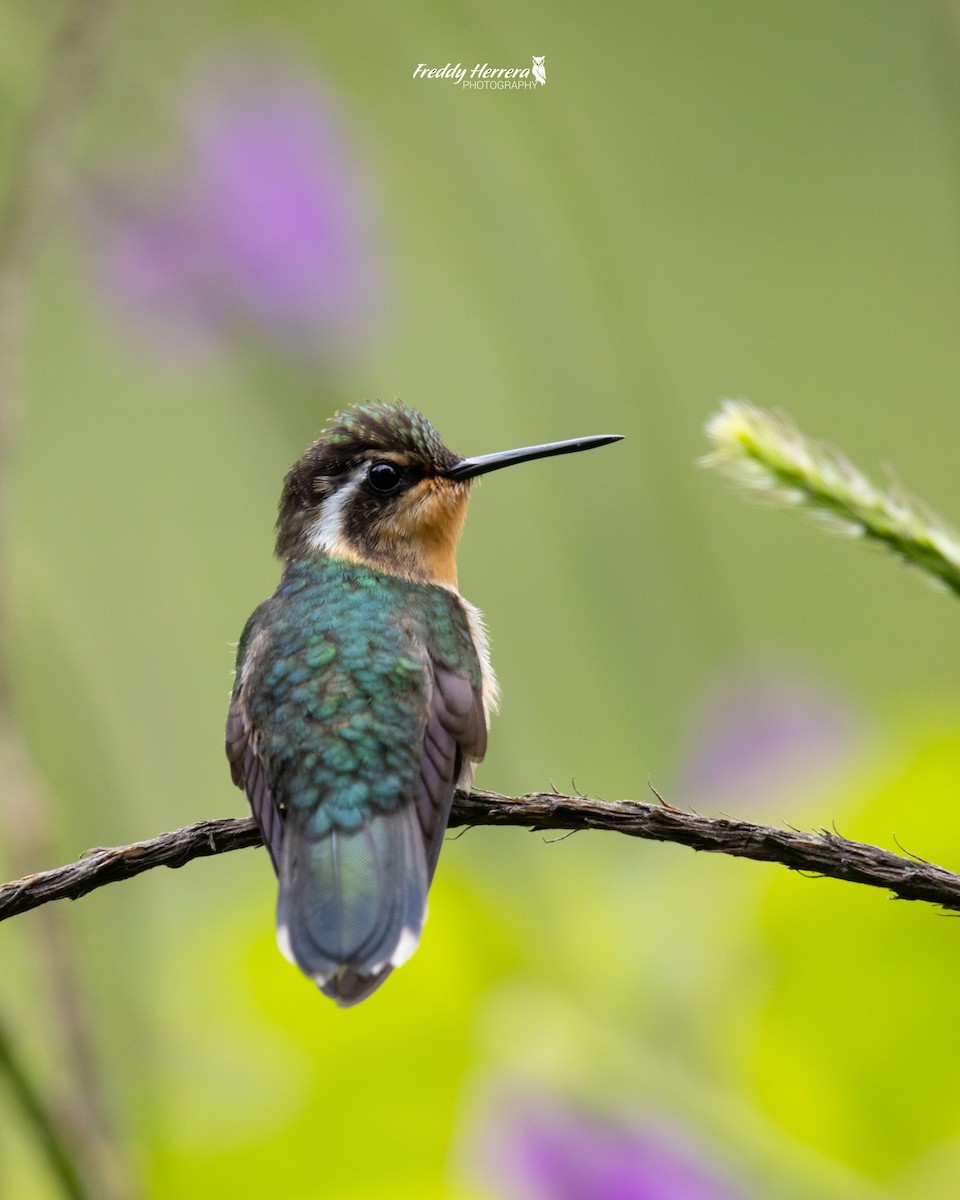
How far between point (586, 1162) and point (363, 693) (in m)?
0.86

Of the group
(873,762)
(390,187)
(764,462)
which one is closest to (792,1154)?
(873,762)

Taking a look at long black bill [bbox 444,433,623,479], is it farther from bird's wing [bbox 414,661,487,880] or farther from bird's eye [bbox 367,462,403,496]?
bird's wing [bbox 414,661,487,880]

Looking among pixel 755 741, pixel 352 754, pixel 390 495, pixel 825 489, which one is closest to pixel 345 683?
pixel 352 754

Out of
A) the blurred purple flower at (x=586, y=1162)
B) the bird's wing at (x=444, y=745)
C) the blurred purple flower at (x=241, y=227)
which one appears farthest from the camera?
the blurred purple flower at (x=241, y=227)

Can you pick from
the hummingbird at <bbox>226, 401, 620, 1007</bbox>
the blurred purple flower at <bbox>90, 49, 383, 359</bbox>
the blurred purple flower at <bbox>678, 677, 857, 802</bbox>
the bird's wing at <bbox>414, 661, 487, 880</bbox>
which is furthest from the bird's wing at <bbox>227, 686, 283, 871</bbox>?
the blurred purple flower at <bbox>678, 677, 857, 802</bbox>

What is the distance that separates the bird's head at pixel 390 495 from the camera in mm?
3123

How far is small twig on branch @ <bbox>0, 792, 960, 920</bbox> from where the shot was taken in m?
1.41

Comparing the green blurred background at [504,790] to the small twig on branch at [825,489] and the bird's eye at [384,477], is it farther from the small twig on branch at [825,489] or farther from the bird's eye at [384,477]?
the small twig on branch at [825,489]

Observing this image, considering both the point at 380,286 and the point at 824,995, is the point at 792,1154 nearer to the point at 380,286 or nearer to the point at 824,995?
the point at 824,995

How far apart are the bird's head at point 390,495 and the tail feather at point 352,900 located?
85 cm

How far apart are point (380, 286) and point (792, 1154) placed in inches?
88.7

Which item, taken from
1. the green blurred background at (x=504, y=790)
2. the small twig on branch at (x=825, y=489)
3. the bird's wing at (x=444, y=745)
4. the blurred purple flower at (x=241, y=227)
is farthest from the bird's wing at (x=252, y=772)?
the blurred purple flower at (x=241, y=227)

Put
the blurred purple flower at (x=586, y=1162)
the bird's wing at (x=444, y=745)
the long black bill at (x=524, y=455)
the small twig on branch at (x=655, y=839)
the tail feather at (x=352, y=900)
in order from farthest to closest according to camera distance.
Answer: the long black bill at (x=524, y=455), the blurred purple flower at (x=586, y=1162), the bird's wing at (x=444, y=745), the tail feather at (x=352, y=900), the small twig on branch at (x=655, y=839)

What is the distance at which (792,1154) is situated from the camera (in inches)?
96.3
